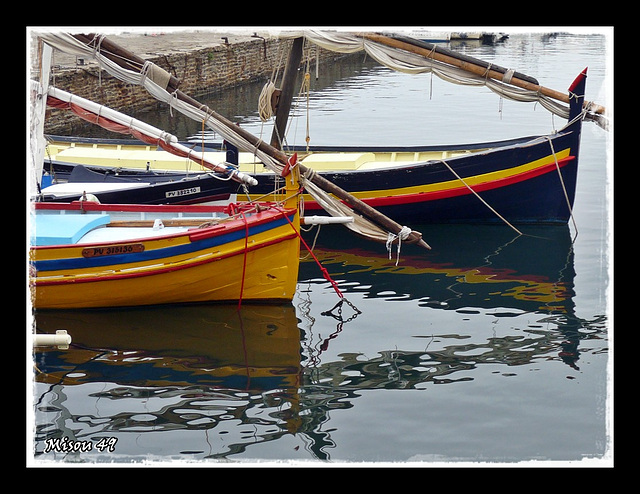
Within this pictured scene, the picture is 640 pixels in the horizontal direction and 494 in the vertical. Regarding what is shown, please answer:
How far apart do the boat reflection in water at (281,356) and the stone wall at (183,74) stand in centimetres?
978

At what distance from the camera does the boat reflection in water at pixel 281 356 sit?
8695mm

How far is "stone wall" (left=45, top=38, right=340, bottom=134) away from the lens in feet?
83.9

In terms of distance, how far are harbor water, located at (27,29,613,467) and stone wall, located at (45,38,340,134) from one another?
9.20 metres

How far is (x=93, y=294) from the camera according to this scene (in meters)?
11.6

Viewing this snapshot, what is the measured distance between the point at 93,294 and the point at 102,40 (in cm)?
340

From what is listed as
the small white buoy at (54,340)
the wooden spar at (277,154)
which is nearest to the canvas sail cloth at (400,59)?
the wooden spar at (277,154)

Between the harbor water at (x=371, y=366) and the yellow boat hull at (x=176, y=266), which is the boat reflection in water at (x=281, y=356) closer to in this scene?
the harbor water at (x=371, y=366)

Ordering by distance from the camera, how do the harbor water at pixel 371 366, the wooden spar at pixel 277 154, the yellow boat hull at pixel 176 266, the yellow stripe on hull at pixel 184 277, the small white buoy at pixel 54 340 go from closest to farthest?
the small white buoy at pixel 54 340 → the harbor water at pixel 371 366 → the yellow boat hull at pixel 176 266 → the yellow stripe on hull at pixel 184 277 → the wooden spar at pixel 277 154

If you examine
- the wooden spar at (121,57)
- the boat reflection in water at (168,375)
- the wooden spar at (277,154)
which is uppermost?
the wooden spar at (121,57)

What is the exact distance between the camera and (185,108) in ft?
38.7

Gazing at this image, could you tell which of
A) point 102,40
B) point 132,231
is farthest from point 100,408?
point 102,40

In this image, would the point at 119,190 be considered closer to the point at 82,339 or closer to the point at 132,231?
the point at 132,231

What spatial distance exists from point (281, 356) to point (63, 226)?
369 centimetres

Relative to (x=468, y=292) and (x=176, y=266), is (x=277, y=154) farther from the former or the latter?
(x=468, y=292)
